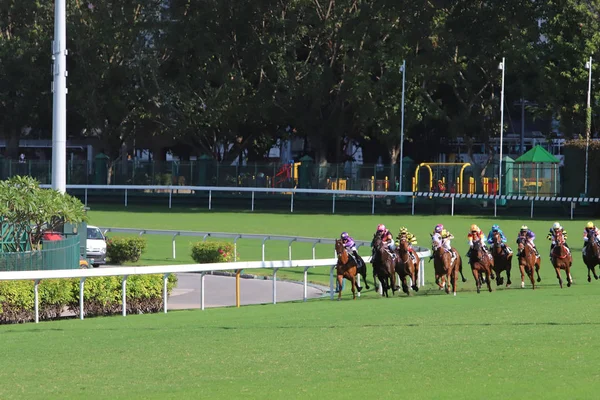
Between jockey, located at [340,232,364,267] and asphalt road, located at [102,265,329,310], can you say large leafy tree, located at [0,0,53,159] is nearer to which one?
asphalt road, located at [102,265,329,310]

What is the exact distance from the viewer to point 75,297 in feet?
55.7

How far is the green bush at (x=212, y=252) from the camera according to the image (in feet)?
89.9

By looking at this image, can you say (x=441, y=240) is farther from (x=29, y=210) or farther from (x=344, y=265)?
(x=29, y=210)

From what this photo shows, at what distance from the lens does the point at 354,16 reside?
4809 centimetres

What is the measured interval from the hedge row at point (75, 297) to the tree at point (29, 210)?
1725 mm

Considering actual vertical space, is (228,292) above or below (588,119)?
below

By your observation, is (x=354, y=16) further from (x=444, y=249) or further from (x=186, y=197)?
(x=444, y=249)

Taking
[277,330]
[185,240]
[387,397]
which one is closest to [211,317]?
[277,330]

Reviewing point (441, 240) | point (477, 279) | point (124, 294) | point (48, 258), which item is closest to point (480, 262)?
point (477, 279)

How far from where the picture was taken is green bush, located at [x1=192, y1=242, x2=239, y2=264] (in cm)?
2741

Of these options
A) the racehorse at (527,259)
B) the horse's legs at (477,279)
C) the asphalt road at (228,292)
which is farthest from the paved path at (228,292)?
the racehorse at (527,259)

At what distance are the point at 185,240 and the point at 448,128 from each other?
64.0ft

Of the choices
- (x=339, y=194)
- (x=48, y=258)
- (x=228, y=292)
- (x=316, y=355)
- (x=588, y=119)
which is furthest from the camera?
(x=339, y=194)

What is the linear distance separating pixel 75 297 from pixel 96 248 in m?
11.1
